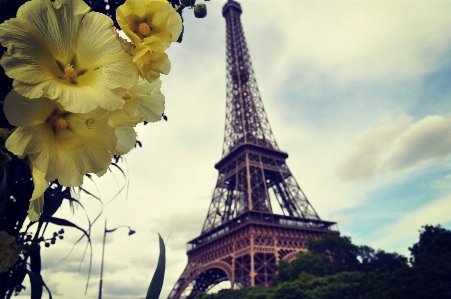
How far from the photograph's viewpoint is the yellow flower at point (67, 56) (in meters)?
0.52

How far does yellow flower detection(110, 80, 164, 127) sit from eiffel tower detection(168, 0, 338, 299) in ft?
Result: 80.4

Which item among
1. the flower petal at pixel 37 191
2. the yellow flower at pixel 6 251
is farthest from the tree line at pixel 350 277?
the flower petal at pixel 37 191

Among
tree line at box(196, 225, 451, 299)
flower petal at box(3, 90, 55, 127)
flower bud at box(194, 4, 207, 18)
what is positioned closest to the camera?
flower petal at box(3, 90, 55, 127)

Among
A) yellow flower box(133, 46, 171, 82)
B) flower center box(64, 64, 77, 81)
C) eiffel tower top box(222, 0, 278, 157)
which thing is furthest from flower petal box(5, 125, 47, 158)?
Answer: eiffel tower top box(222, 0, 278, 157)

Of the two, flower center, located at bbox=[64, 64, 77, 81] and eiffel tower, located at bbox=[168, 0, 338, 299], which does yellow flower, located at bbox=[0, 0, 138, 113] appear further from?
eiffel tower, located at bbox=[168, 0, 338, 299]

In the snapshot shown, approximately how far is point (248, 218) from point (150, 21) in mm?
27244

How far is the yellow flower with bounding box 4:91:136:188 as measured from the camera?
1.81ft

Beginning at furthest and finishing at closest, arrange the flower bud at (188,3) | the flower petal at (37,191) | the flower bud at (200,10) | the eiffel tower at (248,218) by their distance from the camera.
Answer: the eiffel tower at (248,218) → the flower bud at (200,10) → the flower bud at (188,3) → the flower petal at (37,191)

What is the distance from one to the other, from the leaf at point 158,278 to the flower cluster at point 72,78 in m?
0.30

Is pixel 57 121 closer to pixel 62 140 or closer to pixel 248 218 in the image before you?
pixel 62 140

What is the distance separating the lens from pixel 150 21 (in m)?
0.67

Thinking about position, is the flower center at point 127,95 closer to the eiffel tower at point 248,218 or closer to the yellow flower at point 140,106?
the yellow flower at point 140,106

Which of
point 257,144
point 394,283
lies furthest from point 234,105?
point 394,283

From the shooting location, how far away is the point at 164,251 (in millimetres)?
814
